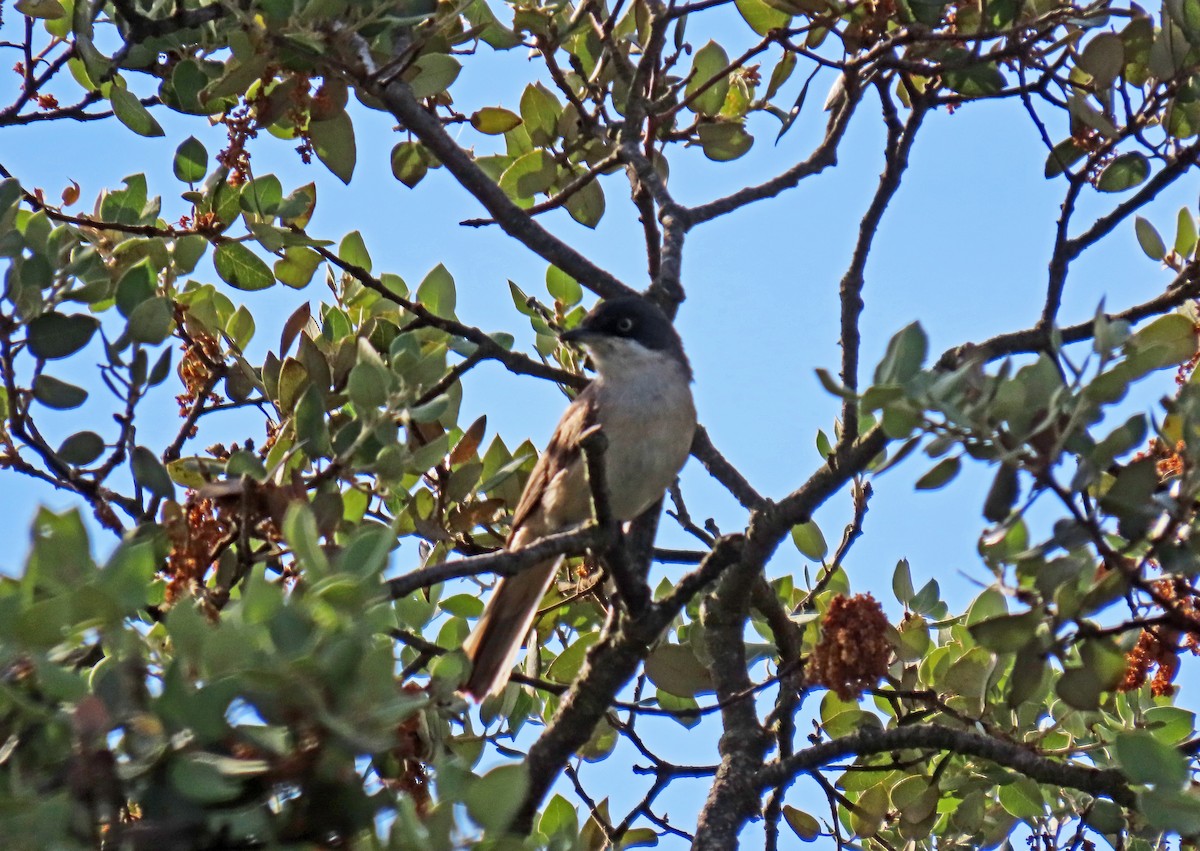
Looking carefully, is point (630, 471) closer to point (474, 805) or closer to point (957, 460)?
point (957, 460)

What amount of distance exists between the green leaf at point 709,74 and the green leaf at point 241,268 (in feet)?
6.35

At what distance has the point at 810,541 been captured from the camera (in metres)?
5.52

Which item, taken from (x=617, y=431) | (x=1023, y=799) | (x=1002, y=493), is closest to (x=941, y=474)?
(x=1002, y=493)

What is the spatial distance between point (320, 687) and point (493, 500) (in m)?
2.64

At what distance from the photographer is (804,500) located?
12.7 feet

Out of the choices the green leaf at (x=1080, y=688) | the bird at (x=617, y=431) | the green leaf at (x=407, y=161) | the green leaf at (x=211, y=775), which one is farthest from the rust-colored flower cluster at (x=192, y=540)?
the green leaf at (x=407, y=161)

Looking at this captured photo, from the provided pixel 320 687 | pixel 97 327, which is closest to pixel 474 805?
pixel 320 687

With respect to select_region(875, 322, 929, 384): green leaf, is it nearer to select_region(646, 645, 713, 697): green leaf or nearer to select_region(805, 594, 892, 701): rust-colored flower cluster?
select_region(805, 594, 892, 701): rust-colored flower cluster

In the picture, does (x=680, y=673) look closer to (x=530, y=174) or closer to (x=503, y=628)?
(x=503, y=628)

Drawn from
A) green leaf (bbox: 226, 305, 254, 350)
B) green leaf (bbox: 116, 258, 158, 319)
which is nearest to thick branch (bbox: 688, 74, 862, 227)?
green leaf (bbox: 226, 305, 254, 350)

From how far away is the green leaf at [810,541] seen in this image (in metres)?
5.50

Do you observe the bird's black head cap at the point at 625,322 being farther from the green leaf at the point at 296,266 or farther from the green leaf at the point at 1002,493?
the green leaf at the point at 1002,493

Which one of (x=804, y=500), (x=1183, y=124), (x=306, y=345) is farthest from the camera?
(x=1183, y=124)

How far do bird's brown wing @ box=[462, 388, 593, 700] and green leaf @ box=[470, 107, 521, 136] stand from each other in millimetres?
1336
